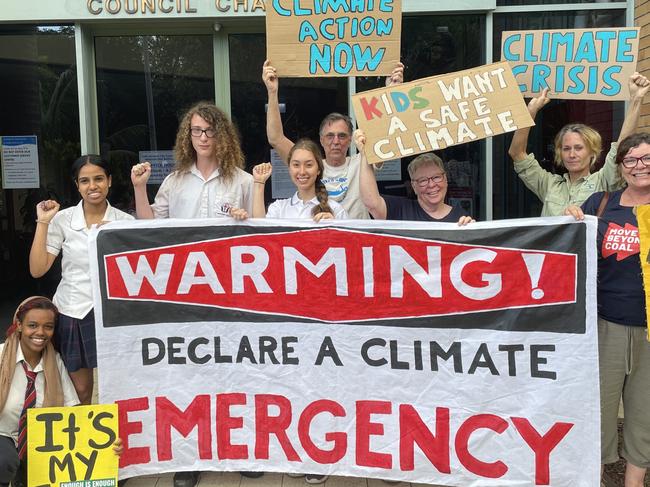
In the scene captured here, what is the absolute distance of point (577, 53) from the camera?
11.6 ft

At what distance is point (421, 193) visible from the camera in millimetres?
3262

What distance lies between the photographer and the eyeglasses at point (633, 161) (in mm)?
2734

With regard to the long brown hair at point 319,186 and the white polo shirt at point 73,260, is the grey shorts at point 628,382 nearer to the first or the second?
the long brown hair at point 319,186

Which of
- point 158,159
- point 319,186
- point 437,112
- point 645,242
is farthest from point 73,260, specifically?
point 645,242

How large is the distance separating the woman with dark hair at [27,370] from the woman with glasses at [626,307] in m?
2.58

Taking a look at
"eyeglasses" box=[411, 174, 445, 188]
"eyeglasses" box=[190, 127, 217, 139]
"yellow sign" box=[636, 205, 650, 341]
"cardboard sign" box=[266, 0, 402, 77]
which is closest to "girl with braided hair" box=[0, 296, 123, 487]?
"eyeglasses" box=[190, 127, 217, 139]

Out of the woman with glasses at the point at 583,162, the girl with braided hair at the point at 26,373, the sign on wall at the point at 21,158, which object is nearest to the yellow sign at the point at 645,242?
the woman with glasses at the point at 583,162

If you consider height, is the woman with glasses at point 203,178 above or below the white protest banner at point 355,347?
above

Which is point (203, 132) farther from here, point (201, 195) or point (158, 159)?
point (158, 159)

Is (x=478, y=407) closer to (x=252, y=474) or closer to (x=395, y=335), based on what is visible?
(x=395, y=335)

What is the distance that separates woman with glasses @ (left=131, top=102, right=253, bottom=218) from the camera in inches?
129

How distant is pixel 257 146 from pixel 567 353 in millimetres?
3542

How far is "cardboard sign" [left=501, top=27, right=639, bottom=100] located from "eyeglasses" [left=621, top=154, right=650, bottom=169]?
34.0 inches

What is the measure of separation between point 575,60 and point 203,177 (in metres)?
2.20
